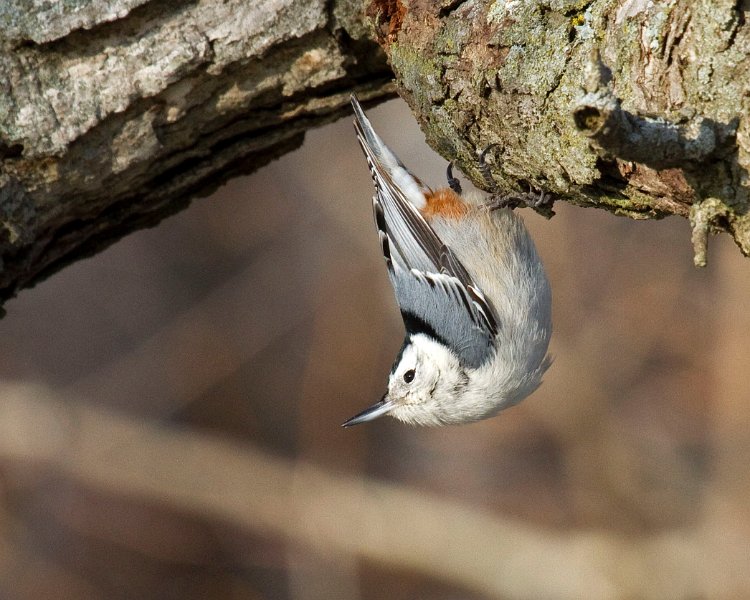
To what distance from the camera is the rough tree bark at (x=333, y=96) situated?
158cm

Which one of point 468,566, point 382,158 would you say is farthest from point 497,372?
point 468,566

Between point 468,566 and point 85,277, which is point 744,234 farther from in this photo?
point 85,277

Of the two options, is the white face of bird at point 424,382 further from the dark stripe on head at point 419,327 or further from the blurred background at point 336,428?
the blurred background at point 336,428

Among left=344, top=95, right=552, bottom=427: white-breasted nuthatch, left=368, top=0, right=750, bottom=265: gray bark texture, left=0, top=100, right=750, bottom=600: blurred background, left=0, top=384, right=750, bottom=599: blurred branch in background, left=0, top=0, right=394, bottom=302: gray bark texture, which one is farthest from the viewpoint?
left=0, top=384, right=750, bottom=599: blurred branch in background

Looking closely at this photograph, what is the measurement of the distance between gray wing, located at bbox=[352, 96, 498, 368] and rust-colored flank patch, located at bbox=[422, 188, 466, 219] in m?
0.03

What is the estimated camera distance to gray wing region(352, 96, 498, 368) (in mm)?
2787

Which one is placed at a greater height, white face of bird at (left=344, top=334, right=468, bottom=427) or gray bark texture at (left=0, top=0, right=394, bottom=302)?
gray bark texture at (left=0, top=0, right=394, bottom=302)

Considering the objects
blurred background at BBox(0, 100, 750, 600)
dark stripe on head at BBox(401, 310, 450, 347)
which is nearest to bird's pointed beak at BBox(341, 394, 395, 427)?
dark stripe on head at BBox(401, 310, 450, 347)

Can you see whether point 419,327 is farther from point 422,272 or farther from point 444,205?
point 444,205

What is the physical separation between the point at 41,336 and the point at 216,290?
1150 millimetres

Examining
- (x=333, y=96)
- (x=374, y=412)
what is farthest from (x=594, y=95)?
(x=374, y=412)

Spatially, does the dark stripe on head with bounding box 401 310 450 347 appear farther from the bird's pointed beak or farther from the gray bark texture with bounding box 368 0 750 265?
the gray bark texture with bounding box 368 0 750 265

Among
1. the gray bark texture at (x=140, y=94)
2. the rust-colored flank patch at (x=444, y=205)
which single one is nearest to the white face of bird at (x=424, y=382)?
the rust-colored flank patch at (x=444, y=205)

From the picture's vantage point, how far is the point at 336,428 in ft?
17.3
